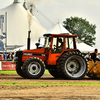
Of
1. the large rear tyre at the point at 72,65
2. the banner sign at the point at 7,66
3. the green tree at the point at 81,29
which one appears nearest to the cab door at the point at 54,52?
the large rear tyre at the point at 72,65

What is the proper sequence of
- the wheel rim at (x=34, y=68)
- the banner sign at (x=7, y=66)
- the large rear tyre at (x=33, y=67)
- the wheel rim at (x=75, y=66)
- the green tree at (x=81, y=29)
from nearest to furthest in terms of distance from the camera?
the large rear tyre at (x=33, y=67) → the wheel rim at (x=34, y=68) → the wheel rim at (x=75, y=66) → the banner sign at (x=7, y=66) → the green tree at (x=81, y=29)

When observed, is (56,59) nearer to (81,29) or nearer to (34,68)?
(34,68)

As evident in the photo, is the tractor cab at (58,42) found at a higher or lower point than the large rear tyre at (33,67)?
higher

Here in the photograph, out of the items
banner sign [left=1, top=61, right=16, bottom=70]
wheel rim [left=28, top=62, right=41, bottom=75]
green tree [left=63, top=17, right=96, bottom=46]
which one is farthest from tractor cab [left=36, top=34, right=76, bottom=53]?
green tree [left=63, top=17, right=96, bottom=46]

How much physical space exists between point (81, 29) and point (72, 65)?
48.6 m

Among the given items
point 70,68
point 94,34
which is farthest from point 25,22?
point 70,68

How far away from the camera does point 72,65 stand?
1426 centimetres

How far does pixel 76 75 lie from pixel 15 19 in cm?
2974

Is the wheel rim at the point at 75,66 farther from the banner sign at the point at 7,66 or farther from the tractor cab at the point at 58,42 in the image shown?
the banner sign at the point at 7,66

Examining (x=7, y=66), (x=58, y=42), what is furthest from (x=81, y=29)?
(x=58, y=42)

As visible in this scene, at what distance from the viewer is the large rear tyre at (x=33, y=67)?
45.1 ft

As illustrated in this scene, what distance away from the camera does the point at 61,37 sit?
569 inches

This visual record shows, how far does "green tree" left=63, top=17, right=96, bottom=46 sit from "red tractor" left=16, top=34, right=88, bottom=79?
47.7 metres

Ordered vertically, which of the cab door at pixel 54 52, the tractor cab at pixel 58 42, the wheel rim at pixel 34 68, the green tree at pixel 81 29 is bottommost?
the wheel rim at pixel 34 68
